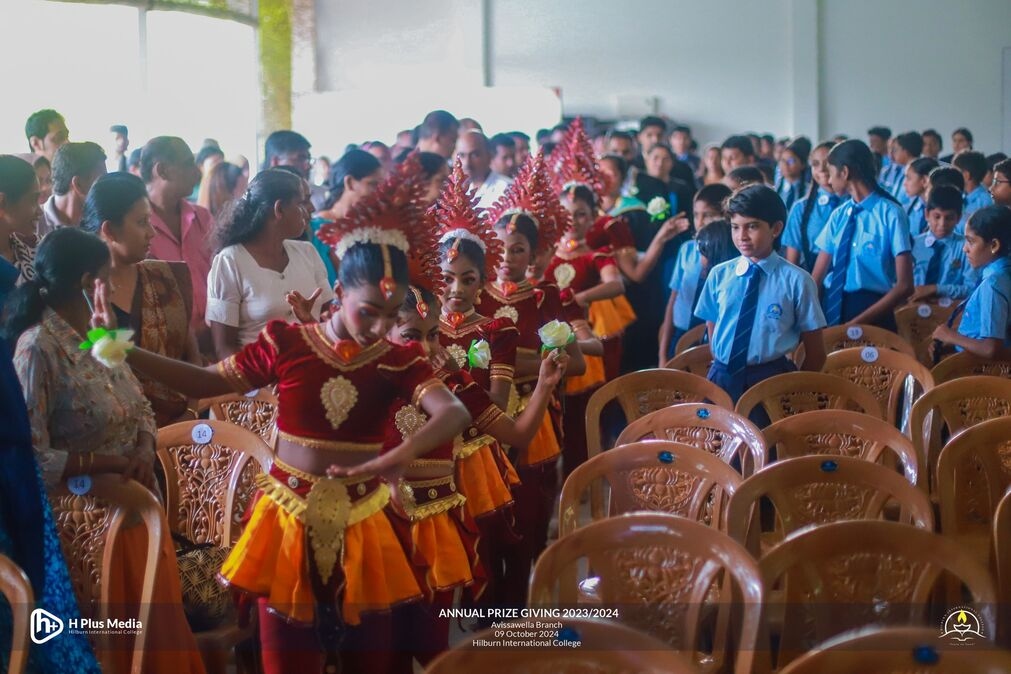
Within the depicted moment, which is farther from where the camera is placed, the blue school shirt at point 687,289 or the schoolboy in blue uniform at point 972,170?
the schoolboy in blue uniform at point 972,170

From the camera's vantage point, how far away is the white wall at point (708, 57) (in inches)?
551

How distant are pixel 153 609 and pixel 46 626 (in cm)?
23

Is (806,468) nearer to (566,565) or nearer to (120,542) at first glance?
(566,565)

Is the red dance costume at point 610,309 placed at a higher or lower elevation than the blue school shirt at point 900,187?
lower

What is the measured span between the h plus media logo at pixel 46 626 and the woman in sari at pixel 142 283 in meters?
1.06

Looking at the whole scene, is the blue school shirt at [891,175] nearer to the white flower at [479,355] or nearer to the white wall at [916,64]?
the white wall at [916,64]

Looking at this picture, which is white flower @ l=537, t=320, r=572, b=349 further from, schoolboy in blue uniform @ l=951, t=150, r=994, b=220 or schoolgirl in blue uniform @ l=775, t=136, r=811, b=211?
schoolgirl in blue uniform @ l=775, t=136, r=811, b=211

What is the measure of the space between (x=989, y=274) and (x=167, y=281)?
10.4ft

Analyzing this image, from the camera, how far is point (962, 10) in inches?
546

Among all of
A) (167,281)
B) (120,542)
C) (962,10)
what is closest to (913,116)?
(962,10)

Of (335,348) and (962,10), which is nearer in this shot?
(335,348)

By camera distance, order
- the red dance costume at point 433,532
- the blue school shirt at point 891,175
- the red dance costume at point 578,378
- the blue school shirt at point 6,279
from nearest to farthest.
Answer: the red dance costume at point 433,532, the blue school shirt at point 6,279, the red dance costume at point 578,378, the blue school shirt at point 891,175

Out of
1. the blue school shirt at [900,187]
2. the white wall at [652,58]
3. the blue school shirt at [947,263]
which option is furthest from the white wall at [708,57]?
the blue school shirt at [947,263]

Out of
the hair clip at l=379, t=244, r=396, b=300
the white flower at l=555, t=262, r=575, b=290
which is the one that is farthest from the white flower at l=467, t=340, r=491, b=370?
the white flower at l=555, t=262, r=575, b=290
